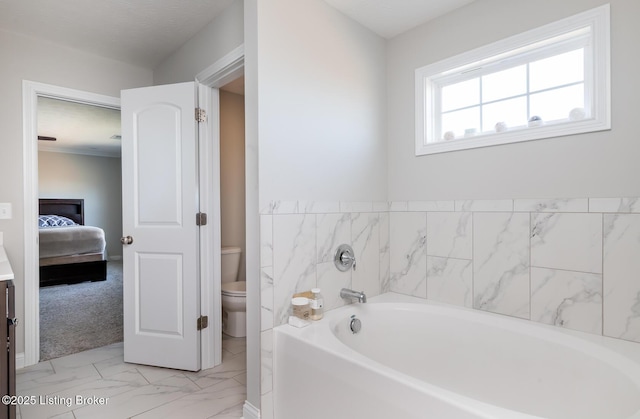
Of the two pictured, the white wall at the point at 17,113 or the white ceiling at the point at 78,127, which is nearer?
the white wall at the point at 17,113

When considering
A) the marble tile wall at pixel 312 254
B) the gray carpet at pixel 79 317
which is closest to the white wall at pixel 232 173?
the gray carpet at pixel 79 317

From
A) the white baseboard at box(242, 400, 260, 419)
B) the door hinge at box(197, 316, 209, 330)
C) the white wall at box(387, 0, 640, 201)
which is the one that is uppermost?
the white wall at box(387, 0, 640, 201)

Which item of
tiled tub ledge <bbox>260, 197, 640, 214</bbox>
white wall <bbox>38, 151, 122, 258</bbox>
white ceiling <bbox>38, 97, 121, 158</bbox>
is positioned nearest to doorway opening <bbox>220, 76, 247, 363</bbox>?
white ceiling <bbox>38, 97, 121, 158</bbox>

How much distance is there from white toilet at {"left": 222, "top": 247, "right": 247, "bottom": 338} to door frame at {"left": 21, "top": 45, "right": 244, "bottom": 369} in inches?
15.4

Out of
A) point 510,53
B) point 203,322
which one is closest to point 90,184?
point 203,322

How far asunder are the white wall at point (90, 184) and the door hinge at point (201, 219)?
252 inches

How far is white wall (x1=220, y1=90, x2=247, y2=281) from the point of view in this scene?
3293 millimetres

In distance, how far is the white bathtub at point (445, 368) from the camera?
1176 mm

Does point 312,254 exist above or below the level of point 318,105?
below

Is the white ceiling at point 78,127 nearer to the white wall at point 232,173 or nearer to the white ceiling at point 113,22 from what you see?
the white ceiling at point 113,22

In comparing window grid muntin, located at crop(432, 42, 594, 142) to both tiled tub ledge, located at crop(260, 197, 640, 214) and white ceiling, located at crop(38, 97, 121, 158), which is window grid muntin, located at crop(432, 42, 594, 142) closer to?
tiled tub ledge, located at crop(260, 197, 640, 214)

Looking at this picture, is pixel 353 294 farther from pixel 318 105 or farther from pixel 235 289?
pixel 235 289

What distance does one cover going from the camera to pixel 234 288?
292 centimetres

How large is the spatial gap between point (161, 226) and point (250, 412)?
135 centimetres
